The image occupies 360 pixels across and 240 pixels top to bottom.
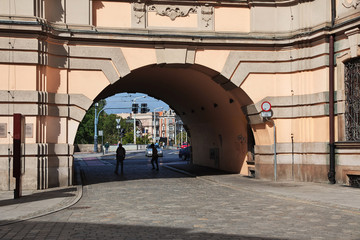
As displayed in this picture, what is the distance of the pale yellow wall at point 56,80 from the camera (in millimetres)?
17266

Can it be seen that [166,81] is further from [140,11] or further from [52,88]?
[52,88]

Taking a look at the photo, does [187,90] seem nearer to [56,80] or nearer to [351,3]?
[56,80]

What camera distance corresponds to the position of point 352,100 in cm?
1716

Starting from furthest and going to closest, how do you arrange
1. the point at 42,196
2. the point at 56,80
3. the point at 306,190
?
the point at 56,80 < the point at 306,190 < the point at 42,196

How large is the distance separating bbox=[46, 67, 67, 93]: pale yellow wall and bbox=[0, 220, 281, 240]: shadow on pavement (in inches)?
318

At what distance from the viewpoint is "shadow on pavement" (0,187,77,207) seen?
13478 millimetres

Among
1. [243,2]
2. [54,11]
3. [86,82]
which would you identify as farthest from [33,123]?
[243,2]

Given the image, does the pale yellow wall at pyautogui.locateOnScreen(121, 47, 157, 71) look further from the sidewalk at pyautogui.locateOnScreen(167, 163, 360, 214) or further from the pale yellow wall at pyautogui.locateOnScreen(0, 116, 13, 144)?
the sidewalk at pyautogui.locateOnScreen(167, 163, 360, 214)

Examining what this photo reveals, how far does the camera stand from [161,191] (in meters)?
16.2

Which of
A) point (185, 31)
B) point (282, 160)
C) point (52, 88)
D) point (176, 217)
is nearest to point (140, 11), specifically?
point (185, 31)

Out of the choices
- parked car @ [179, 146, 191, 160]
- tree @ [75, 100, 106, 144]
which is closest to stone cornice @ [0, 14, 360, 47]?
parked car @ [179, 146, 191, 160]

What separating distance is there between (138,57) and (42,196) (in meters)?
6.36

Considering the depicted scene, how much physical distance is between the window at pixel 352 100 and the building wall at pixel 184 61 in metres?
0.25

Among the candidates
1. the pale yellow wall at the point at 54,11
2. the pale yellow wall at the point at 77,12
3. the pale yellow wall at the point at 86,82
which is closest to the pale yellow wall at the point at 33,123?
the pale yellow wall at the point at 86,82
